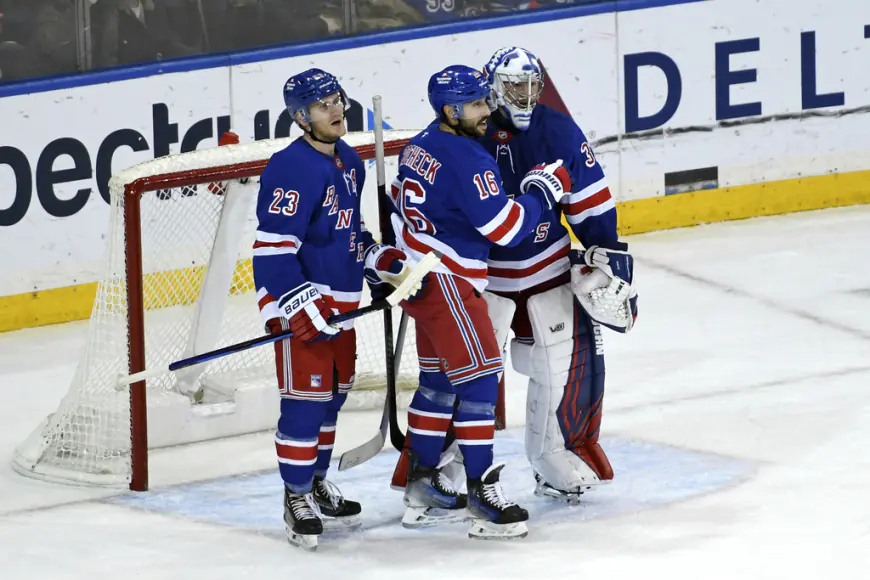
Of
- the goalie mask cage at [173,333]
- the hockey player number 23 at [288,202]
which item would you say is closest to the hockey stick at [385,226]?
the hockey player number 23 at [288,202]

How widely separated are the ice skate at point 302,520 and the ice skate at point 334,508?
15cm

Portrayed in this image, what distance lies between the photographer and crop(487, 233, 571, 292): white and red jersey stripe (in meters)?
4.52

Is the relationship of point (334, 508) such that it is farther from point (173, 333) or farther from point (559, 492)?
point (173, 333)

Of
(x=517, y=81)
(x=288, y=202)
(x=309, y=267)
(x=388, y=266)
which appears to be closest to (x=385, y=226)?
(x=388, y=266)

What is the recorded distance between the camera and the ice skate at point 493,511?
14.2ft

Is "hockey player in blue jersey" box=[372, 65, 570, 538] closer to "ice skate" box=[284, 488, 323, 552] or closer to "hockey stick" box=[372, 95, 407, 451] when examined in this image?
"hockey stick" box=[372, 95, 407, 451]

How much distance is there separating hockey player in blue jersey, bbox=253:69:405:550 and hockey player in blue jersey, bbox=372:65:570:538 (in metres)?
0.13

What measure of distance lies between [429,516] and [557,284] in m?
0.68

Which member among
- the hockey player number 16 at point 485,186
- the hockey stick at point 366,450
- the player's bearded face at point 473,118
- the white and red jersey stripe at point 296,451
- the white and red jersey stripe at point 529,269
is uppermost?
the player's bearded face at point 473,118

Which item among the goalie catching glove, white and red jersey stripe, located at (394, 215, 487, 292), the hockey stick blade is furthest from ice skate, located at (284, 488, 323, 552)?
the goalie catching glove

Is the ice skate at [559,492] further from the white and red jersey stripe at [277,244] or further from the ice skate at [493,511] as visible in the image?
the white and red jersey stripe at [277,244]

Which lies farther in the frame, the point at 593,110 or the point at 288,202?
the point at 593,110

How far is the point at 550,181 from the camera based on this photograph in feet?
13.9

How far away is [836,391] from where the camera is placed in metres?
5.61
